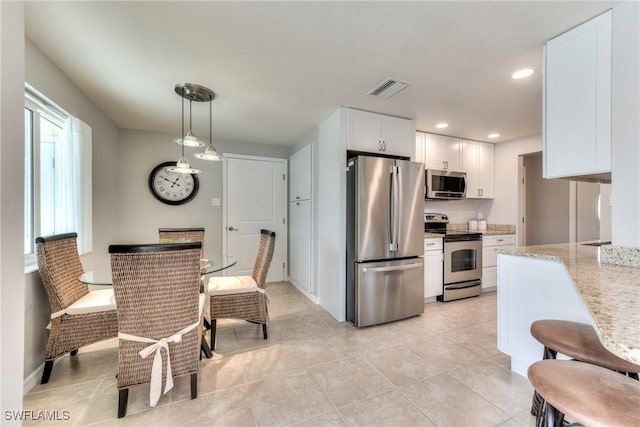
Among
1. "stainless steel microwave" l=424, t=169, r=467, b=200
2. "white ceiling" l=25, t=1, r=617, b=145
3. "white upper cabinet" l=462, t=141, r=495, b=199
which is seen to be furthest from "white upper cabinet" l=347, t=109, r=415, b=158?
"white upper cabinet" l=462, t=141, r=495, b=199

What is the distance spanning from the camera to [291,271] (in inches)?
172

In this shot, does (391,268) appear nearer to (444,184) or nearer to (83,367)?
(444,184)

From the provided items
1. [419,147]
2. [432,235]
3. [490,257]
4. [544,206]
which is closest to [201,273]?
[432,235]

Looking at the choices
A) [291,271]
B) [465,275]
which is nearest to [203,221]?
[291,271]

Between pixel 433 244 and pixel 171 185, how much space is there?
372 cm

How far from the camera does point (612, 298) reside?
779mm

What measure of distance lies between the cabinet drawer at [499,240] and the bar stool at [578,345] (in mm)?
2611

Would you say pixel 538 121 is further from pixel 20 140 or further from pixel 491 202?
pixel 20 140

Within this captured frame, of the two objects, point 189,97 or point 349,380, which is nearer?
point 349,380

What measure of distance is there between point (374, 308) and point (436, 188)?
2009 mm

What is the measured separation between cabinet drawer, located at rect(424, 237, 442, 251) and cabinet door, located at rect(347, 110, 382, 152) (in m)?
1.32

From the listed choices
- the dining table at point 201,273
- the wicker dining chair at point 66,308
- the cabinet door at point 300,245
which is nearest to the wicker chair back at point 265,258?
the dining table at point 201,273

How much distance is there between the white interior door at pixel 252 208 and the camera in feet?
13.5

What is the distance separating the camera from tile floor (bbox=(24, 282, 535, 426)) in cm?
149
